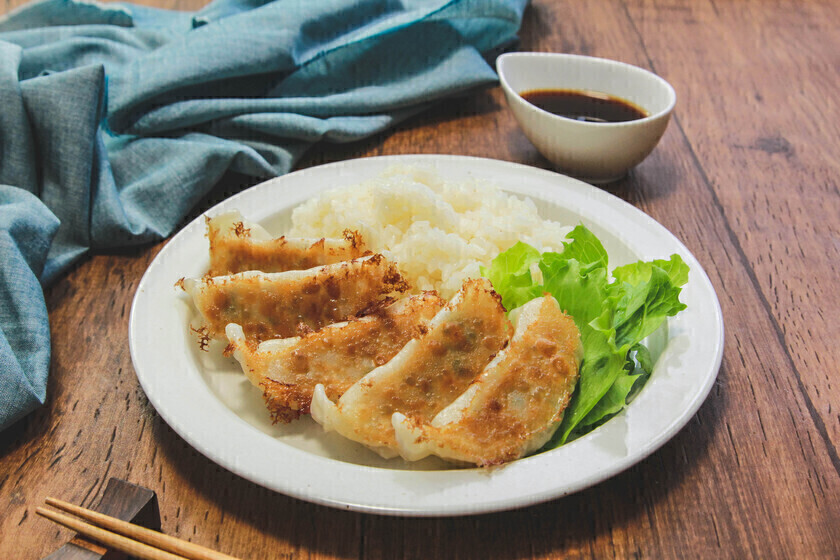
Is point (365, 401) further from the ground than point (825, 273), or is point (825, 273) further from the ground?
point (365, 401)

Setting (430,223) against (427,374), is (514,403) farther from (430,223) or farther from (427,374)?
(430,223)

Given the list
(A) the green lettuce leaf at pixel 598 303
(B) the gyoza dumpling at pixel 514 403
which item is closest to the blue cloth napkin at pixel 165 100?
(B) the gyoza dumpling at pixel 514 403

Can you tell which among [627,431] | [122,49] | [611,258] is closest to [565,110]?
[611,258]

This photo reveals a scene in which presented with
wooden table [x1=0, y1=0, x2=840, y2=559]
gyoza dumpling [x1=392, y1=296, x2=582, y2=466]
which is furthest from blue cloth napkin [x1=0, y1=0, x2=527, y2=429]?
gyoza dumpling [x1=392, y1=296, x2=582, y2=466]

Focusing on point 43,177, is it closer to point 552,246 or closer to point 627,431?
point 552,246

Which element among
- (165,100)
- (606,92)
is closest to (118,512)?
(165,100)

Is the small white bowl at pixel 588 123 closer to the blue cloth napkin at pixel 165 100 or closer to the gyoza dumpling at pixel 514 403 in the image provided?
the blue cloth napkin at pixel 165 100
